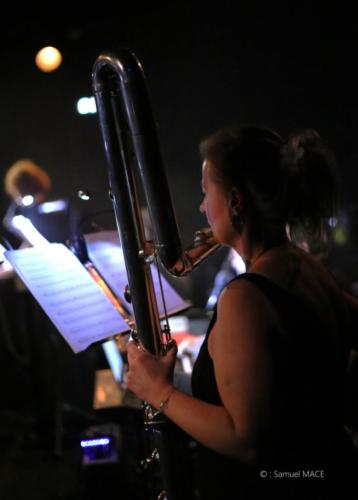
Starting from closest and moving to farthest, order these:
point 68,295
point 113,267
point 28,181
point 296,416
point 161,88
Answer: point 296,416
point 68,295
point 113,267
point 161,88
point 28,181

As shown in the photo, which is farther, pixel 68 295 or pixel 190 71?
pixel 190 71

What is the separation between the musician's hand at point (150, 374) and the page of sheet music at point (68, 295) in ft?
0.53

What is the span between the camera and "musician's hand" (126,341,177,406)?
90cm

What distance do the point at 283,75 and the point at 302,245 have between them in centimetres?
259

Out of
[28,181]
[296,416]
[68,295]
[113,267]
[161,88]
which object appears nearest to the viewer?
[296,416]

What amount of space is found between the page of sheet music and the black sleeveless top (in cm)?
28

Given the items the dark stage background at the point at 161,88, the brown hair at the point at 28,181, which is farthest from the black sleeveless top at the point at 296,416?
→ the brown hair at the point at 28,181

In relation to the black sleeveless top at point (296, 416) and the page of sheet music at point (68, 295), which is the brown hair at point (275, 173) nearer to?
the black sleeveless top at point (296, 416)

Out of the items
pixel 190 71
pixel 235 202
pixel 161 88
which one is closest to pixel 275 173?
pixel 235 202

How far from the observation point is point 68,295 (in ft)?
3.76

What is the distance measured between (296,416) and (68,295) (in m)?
0.61

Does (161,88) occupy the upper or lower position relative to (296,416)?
upper

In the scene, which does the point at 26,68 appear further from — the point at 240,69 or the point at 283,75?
the point at 283,75

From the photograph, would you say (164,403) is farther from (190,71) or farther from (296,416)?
(190,71)
